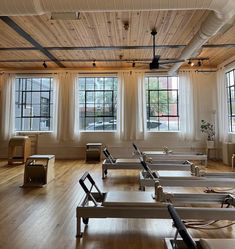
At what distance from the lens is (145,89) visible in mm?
7645

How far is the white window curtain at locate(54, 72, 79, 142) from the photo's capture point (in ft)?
24.3

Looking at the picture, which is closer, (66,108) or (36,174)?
(36,174)

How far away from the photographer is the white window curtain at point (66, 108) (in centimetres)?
741

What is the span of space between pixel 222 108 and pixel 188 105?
0.94 m

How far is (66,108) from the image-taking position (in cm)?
749

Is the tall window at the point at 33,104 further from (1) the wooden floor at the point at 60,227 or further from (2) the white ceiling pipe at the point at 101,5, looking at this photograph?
(2) the white ceiling pipe at the point at 101,5

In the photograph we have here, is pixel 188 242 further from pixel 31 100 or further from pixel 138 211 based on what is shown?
pixel 31 100

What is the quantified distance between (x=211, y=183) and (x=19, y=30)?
414cm

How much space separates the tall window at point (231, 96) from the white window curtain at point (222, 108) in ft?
0.41

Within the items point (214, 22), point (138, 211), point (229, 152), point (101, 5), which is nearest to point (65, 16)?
point (101, 5)

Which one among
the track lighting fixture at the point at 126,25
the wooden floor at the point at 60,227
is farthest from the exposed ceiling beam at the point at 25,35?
the wooden floor at the point at 60,227

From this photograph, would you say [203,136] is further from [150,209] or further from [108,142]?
[150,209]

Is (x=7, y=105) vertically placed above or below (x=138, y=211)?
above

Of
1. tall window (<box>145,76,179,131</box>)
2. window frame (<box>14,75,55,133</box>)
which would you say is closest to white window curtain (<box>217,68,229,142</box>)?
tall window (<box>145,76,179,131</box>)
